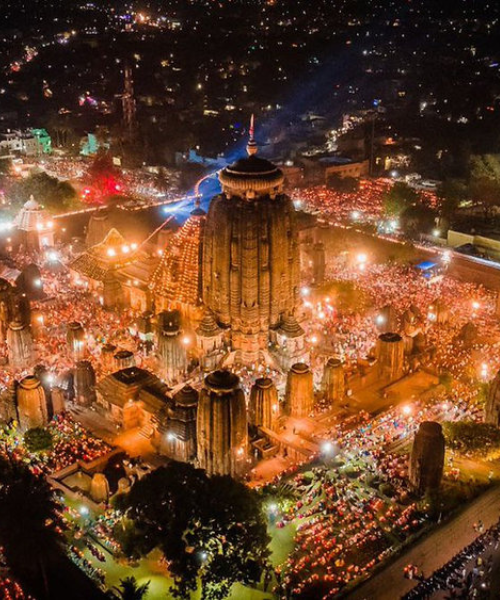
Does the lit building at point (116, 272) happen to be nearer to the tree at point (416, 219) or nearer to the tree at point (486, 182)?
the tree at point (416, 219)

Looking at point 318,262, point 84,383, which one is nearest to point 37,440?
point 84,383

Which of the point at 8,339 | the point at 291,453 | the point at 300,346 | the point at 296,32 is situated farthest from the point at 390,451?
the point at 296,32

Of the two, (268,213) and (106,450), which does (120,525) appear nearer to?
(106,450)

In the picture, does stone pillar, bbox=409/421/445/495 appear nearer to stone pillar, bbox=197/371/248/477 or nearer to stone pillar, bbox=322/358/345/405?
stone pillar, bbox=322/358/345/405

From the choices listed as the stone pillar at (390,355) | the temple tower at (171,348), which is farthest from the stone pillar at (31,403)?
the stone pillar at (390,355)

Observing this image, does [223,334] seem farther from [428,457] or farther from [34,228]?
[34,228]

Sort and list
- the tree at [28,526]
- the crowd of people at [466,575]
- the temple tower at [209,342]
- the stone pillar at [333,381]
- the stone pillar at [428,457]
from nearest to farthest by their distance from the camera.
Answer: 1. the tree at [28,526]
2. the crowd of people at [466,575]
3. the stone pillar at [428,457]
4. the stone pillar at [333,381]
5. the temple tower at [209,342]
